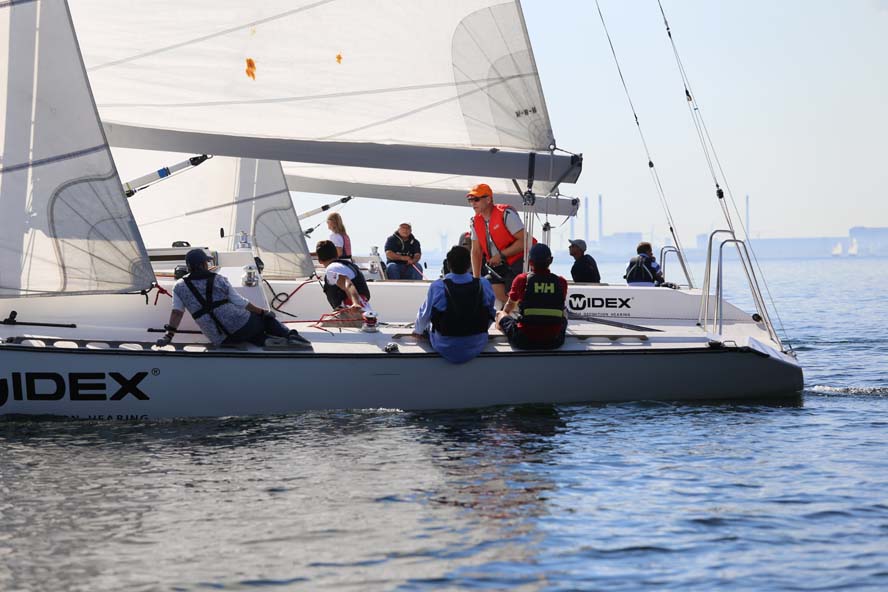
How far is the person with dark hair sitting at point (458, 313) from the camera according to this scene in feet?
32.8

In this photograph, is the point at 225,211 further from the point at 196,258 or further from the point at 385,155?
the point at 196,258

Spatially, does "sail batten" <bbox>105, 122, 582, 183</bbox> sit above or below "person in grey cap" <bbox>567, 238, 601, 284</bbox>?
above

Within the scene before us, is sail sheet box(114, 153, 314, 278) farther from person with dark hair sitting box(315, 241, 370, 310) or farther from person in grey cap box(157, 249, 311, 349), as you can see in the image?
person in grey cap box(157, 249, 311, 349)

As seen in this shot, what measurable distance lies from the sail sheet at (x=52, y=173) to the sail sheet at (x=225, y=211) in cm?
759

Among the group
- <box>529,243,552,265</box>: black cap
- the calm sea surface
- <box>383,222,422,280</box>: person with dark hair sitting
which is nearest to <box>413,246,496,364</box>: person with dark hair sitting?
<box>529,243,552,265</box>: black cap

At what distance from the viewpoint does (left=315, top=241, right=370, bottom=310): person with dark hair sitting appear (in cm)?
1141

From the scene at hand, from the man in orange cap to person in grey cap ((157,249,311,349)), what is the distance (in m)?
2.40

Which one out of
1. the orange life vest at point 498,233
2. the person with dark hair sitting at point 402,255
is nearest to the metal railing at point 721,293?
the orange life vest at point 498,233

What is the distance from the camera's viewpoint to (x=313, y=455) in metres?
8.63

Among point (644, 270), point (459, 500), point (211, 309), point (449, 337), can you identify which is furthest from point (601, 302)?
point (459, 500)

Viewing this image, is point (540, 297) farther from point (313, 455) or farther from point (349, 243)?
point (349, 243)

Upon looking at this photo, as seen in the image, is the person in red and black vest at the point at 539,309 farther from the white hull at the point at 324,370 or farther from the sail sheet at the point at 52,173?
the sail sheet at the point at 52,173

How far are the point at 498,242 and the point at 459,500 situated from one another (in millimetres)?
4806

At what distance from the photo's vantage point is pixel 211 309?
9.93m
